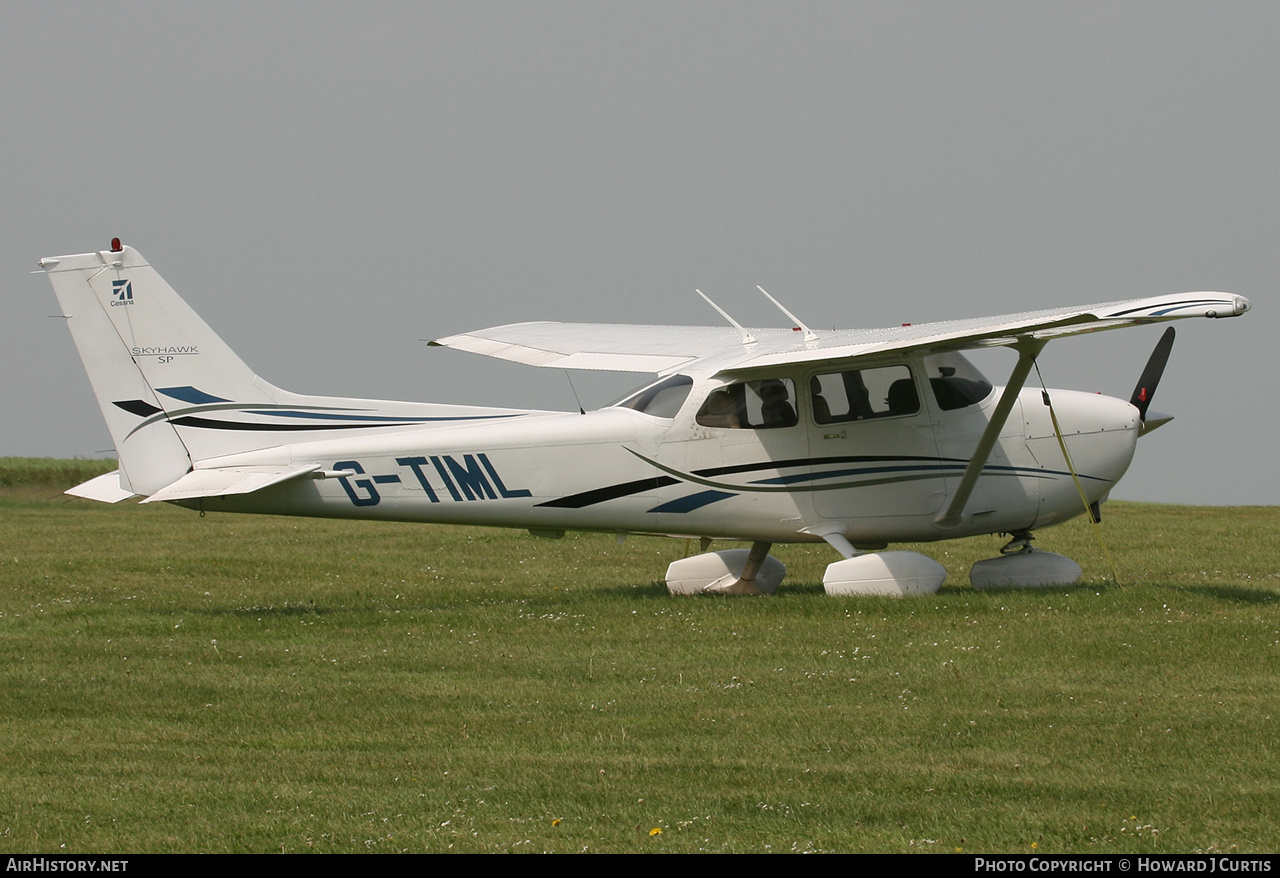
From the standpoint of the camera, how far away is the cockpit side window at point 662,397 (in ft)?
40.7

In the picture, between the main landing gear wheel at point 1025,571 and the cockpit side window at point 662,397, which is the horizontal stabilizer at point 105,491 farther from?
the main landing gear wheel at point 1025,571

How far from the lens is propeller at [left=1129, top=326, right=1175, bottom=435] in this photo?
13.5 meters

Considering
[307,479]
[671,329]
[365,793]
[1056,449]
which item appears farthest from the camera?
[671,329]

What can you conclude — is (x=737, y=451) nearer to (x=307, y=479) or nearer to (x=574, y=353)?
(x=574, y=353)

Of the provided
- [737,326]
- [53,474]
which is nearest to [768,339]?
[737,326]

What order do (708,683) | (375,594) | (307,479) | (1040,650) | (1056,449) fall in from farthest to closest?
(375,594) → (1056,449) → (307,479) → (1040,650) → (708,683)

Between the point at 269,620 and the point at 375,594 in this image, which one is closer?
the point at 269,620

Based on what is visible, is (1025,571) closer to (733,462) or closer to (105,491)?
(733,462)

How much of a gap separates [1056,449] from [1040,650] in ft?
12.3

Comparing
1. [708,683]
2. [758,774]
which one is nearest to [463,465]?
[708,683]

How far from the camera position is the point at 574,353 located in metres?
14.3

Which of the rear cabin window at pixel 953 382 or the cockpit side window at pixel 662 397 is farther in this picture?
the rear cabin window at pixel 953 382

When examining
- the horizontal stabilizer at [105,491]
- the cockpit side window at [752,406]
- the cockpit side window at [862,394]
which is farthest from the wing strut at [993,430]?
the horizontal stabilizer at [105,491]

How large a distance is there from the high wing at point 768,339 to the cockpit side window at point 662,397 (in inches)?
6.5
